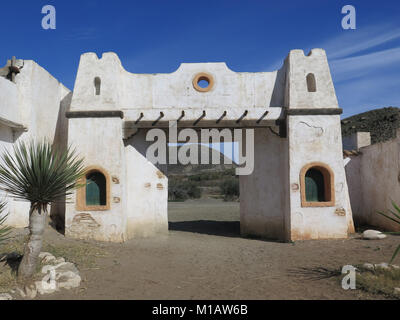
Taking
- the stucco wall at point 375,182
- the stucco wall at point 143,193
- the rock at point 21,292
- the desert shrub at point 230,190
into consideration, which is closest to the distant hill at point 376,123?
the desert shrub at point 230,190

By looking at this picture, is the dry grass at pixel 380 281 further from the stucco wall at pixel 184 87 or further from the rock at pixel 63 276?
the stucco wall at pixel 184 87

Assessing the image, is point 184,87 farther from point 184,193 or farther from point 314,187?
point 184,193

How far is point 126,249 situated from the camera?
9.26 metres

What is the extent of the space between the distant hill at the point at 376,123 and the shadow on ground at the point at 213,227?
46.0 feet

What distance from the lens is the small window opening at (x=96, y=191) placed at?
34.5ft

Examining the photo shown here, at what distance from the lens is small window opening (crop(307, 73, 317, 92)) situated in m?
10.7

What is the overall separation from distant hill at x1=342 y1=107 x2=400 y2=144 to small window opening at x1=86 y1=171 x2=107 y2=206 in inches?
765

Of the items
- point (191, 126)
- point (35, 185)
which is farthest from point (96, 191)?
point (35, 185)

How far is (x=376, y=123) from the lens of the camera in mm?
27844

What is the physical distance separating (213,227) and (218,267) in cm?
673

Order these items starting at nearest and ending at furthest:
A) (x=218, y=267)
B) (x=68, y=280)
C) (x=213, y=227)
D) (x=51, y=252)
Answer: (x=68, y=280), (x=218, y=267), (x=51, y=252), (x=213, y=227)

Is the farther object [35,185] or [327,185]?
[327,185]
